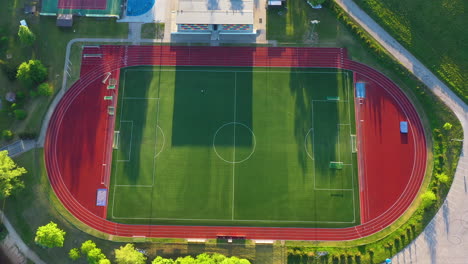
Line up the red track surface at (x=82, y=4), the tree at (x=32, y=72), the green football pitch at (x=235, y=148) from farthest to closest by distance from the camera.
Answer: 1. the red track surface at (x=82, y=4)
2. the tree at (x=32, y=72)
3. the green football pitch at (x=235, y=148)

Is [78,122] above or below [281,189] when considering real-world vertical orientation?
above

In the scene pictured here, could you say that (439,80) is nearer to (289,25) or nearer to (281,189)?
(289,25)

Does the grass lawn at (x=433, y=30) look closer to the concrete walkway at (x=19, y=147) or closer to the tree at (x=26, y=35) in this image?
the tree at (x=26, y=35)

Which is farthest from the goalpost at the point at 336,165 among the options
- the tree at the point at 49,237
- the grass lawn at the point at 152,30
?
the tree at the point at 49,237

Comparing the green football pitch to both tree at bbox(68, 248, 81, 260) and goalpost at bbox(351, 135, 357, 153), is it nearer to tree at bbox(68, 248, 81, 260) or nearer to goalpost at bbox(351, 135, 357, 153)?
goalpost at bbox(351, 135, 357, 153)

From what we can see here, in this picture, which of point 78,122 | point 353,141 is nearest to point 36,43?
point 78,122
